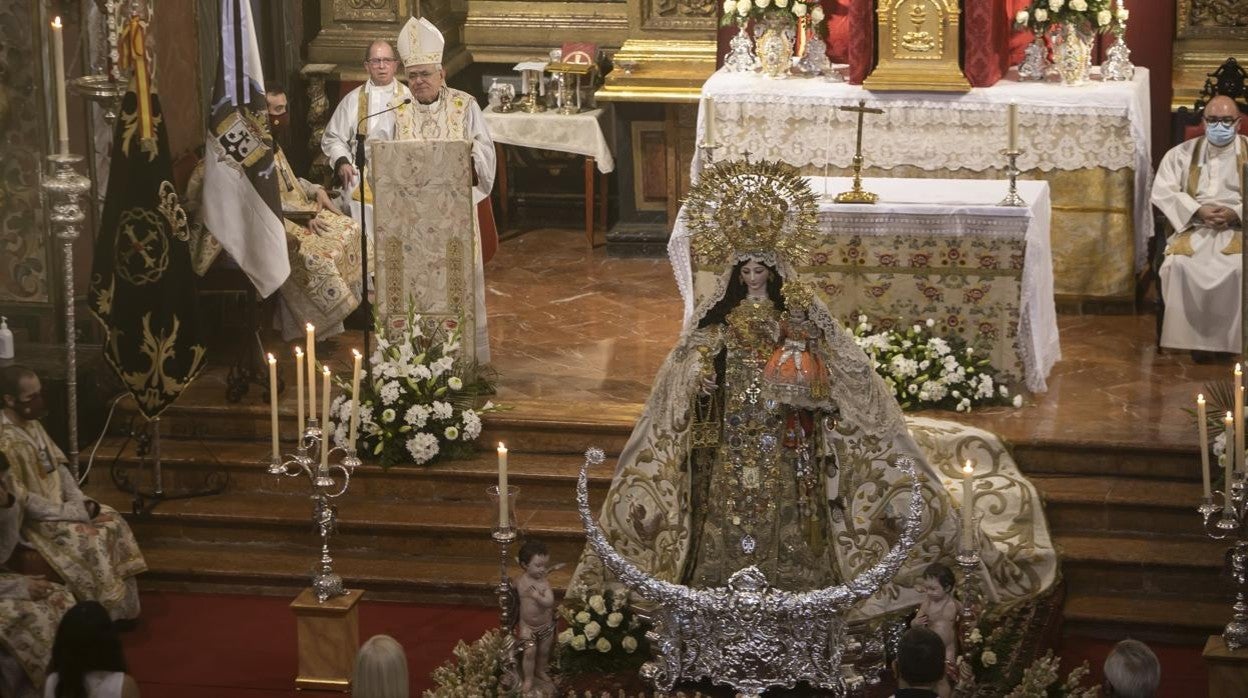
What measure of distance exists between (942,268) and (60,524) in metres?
4.83

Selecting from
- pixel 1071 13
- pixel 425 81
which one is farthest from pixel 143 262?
pixel 1071 13

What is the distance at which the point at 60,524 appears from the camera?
11305 millimetres

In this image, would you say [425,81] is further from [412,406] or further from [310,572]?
[310,572]

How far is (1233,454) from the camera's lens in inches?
435

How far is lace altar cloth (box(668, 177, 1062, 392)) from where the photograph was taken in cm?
1280

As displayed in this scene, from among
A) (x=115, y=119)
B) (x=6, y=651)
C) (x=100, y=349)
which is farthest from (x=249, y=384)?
(x=6, y=651)

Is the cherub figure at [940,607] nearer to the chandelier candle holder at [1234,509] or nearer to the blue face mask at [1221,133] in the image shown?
the chandelier candle holder at [1234,509]

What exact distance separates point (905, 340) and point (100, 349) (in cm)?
446

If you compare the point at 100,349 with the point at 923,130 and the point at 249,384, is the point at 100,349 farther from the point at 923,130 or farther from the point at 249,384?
the point at 923,130

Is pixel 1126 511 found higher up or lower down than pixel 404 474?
lower down

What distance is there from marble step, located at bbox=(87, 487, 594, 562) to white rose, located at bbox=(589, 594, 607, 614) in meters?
1.40

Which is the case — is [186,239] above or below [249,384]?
above

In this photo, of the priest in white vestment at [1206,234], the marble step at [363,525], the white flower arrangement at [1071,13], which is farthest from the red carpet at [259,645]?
the white flower arrangement at [1071,13]

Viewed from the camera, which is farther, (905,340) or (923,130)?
(923,130)
